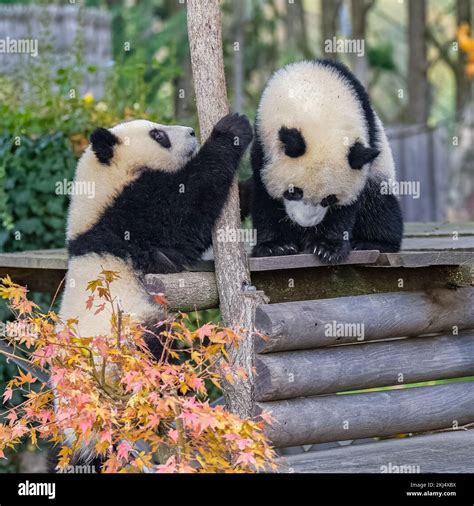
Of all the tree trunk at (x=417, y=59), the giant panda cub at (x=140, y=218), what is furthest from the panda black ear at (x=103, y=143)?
the tree trunk at (x=417, y=59)

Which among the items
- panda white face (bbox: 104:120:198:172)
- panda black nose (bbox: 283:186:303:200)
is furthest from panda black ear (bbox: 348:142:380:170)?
panda white face (bbox: 104:120:198:172)

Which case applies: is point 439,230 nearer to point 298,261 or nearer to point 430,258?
point 430,258

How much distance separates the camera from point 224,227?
5539mm

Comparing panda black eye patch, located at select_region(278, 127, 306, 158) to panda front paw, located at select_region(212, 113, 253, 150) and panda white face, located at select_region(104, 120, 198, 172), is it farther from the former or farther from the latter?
panda white face, located at select_region(104, 120, 198, 172)

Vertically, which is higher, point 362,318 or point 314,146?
point 314,146

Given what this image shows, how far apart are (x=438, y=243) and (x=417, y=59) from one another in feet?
32.7

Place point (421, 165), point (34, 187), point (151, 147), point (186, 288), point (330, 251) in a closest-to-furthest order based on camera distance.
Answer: point (186, 288)
point (330, 251)
point (151, 147)
point (34, 187)
point (421, 165)

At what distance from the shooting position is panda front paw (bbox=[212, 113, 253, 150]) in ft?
18.3

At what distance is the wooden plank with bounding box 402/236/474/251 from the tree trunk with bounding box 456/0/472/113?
10233 millimetres

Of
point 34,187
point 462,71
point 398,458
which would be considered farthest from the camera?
point 462,71

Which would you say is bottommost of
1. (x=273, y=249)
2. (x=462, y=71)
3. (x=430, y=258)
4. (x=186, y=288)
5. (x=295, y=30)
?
(x=186, y=288)

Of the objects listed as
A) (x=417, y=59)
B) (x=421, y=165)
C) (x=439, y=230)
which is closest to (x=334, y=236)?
(x=439, y=230)

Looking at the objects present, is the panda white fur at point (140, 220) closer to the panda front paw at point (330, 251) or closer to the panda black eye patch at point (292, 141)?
the panda black eye patch at point (292, 141)

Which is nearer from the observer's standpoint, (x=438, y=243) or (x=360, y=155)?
(x=360, y=155)
